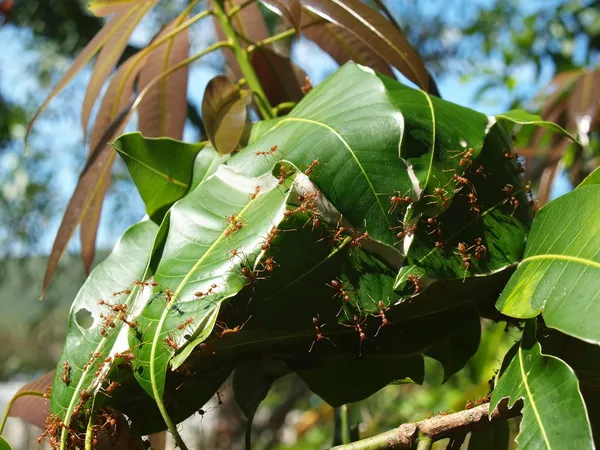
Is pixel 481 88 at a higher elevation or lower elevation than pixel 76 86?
lower

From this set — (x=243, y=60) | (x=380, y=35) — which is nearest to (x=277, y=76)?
(x=243, y=60)

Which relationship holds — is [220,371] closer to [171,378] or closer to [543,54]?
[171,378]

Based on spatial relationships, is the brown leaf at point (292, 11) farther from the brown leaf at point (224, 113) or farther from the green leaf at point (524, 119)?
the green leaf at point (524, 119)

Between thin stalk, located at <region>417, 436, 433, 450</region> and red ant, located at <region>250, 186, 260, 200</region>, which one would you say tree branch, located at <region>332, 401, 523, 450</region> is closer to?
thin stalk, located at <region>417, 436, 433, 450</region>

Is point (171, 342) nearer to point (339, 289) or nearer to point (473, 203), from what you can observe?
point (339, 289)

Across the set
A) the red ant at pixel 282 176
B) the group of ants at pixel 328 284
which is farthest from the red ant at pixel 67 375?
the red ant at pixel 282 176

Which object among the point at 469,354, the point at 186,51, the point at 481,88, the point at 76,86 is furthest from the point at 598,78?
the point at 76,86
